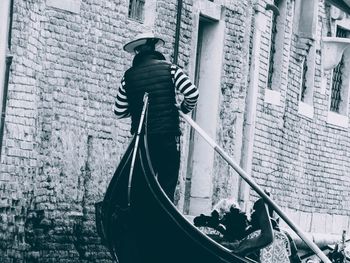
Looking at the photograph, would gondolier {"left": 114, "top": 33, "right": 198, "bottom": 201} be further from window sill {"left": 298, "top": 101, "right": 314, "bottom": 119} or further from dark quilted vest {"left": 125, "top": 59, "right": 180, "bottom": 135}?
window sill {"left": 298, "top": 101, "right": 314, "bottom": 119}

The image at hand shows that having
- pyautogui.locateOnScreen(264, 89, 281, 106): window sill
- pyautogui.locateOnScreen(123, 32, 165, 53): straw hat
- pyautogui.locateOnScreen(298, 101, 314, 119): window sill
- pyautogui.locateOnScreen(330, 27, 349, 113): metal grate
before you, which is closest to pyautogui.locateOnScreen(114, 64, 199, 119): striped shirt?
pyautogui.locateOnScreen(123, 32, 165, 53): straw hat

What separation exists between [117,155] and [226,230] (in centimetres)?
430

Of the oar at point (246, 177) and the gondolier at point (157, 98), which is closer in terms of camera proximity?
the oar at point (246, 177)

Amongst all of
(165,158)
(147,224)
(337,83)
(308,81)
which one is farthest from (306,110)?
(147,224)

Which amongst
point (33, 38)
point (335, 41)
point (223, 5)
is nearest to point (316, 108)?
point (335, 41)

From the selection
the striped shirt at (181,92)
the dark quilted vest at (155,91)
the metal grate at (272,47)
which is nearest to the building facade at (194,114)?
the metal grate at (272,47)

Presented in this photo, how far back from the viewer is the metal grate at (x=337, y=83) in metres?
25.4

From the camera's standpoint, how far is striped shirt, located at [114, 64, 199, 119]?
46.6 feet

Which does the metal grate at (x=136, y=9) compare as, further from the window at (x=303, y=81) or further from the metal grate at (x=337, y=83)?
the metal grate at (x=337, y=83)

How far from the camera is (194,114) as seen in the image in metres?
20.3

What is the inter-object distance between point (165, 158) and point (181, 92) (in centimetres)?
58

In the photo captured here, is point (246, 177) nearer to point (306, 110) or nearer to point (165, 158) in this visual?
point (165, 158)

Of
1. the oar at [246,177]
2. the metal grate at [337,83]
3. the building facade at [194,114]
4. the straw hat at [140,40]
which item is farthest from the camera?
the metal grate at [337,83]

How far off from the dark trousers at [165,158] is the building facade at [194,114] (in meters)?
1.57
